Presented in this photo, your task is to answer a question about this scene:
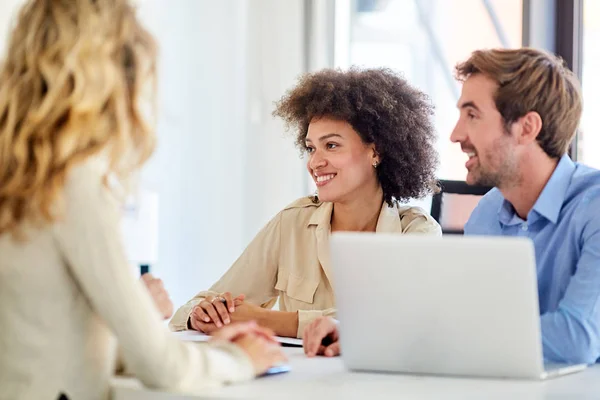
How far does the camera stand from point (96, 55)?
4.37ft

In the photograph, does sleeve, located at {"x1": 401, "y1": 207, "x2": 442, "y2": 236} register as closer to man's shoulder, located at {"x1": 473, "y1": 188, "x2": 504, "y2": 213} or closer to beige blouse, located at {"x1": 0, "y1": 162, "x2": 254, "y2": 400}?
man's shoulder, located at {"x1": 473, "y1": 188, "x2": 504, "y2": 213}

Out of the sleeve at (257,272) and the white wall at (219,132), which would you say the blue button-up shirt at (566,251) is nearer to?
the sleeve at (257,272)

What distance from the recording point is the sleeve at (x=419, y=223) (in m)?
2.48

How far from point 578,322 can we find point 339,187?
1.01 m

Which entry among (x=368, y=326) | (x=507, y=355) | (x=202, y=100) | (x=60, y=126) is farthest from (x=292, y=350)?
(x=202, y=100)

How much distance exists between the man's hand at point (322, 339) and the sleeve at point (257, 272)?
2.48 ft

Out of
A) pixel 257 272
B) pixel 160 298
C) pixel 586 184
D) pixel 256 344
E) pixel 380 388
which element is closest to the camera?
pixel 380 388

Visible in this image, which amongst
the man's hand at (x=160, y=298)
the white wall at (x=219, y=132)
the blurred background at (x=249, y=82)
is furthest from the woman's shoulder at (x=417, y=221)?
the white wall at (x=219, y=132)

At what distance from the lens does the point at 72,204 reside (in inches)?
51.8

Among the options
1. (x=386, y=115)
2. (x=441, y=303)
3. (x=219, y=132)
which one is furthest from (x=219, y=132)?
(x=441, y=303)

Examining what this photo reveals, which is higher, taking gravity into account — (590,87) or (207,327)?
(590,87)

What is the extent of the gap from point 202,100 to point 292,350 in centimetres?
269

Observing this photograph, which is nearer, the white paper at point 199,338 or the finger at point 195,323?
the white paper at point 199,338

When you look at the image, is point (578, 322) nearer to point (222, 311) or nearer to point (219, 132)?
point (222, 311)
